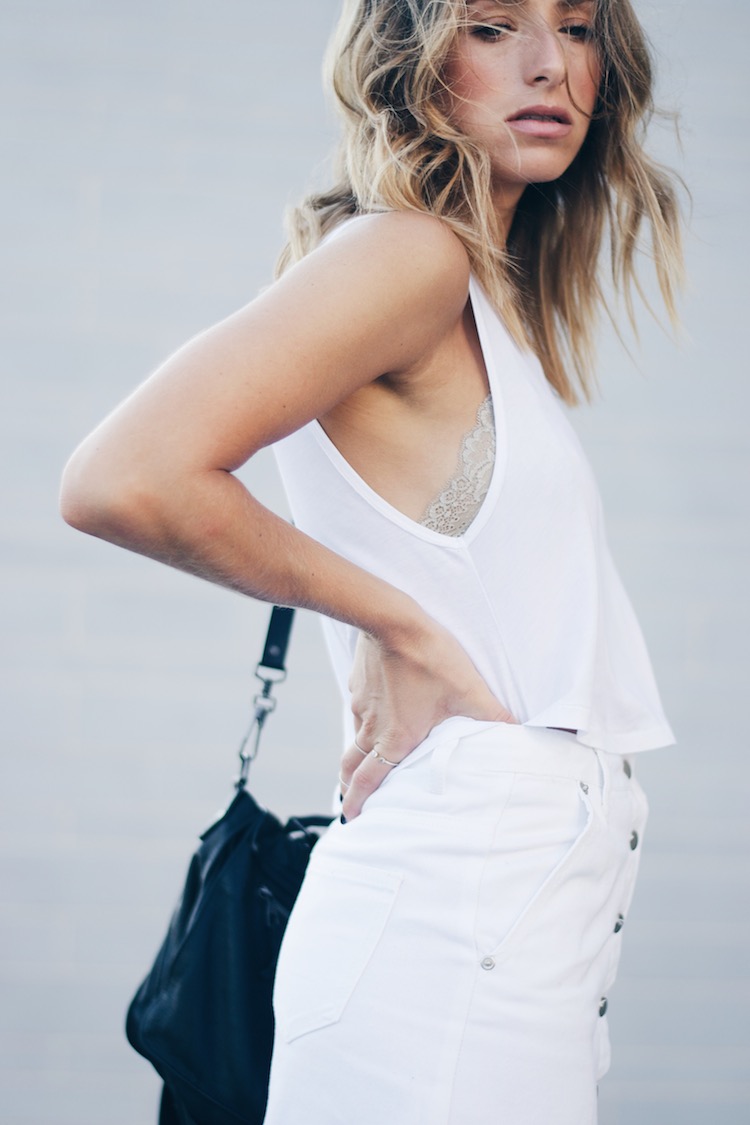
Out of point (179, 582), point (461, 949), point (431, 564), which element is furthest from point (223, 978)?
point (179, 582)

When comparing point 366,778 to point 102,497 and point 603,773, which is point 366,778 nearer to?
point 603,773

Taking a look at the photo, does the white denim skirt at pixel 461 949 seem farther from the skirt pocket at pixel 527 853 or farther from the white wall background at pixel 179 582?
the white wall background at pixel 179 582

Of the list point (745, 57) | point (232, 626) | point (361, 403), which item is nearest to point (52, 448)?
point (232, 626)

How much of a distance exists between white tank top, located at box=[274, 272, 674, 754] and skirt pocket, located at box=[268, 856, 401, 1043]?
157 mm

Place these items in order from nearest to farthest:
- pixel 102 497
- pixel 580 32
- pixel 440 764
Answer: pixel 102 497
pixel 440 764
pixel 580 32

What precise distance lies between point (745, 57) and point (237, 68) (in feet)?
3.98

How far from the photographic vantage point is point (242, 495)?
866mm

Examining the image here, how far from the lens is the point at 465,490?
0.95m

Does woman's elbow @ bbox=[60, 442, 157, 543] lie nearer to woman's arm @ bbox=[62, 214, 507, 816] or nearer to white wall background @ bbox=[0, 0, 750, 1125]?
woman's arm @ bbox=[62, 214, 507, 816]

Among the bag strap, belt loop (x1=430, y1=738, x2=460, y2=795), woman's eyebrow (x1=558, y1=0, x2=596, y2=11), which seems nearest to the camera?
belt loop (x1=430, y1=738, x2=460, y2=795)

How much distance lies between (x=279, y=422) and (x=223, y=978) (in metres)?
0.70

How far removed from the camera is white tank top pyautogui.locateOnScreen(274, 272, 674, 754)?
95 centimetres

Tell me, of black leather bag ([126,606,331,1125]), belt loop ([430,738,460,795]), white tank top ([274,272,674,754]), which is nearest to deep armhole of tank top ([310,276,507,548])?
white tank top ([274,272,674,754])

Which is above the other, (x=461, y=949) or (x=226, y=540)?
(x=226, y=540)
